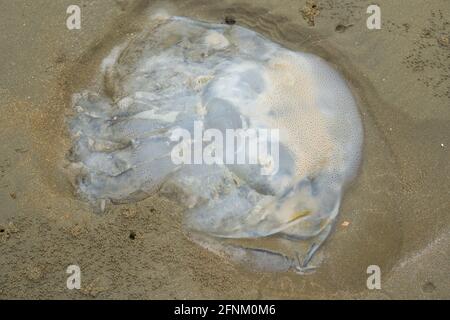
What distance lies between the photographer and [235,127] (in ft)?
15.6

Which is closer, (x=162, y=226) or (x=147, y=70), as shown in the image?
(x=162, y=226)

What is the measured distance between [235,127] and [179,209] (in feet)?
2.60

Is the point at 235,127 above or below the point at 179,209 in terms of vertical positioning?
above

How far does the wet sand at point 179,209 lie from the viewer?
4.68 metres

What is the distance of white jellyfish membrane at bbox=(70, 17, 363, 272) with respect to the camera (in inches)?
188

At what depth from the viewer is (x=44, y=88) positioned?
5.23 meters

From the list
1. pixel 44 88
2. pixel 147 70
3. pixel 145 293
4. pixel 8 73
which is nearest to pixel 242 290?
pixel 145 293

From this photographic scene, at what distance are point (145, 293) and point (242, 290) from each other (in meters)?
0.75

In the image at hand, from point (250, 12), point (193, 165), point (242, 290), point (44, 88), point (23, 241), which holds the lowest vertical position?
point (242, 290)

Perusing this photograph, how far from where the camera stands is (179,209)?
4828 mm

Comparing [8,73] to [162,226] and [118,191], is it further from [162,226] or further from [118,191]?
[162,226]

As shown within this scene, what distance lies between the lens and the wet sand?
184 inches

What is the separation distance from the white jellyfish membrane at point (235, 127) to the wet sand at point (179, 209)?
0.42ft

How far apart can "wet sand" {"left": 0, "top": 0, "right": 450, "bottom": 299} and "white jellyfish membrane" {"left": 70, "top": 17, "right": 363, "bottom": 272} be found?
13cm
